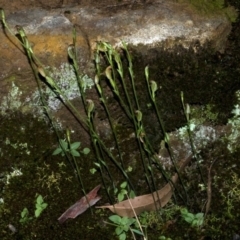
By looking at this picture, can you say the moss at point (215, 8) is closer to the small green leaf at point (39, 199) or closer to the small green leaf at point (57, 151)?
the small green leaf at point (57, 151)

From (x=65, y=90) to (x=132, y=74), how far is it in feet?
1.17

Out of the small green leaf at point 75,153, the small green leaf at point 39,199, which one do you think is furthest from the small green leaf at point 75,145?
the small green leaf at point 39,199

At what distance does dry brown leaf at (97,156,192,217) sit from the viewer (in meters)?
2.54

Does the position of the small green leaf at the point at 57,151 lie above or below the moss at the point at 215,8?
below

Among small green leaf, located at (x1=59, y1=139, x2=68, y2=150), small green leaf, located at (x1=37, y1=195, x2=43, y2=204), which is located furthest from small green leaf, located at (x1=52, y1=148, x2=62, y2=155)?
small green leaf, located at (x1=37, y1=195, x2=43, y2=204)

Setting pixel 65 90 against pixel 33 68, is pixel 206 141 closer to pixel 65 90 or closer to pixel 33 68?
pixel 65 90

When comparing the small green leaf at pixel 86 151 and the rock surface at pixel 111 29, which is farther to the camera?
the small green leaf at pixel 86 151

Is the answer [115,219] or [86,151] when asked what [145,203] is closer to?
[115,219]

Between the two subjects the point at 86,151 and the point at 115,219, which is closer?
the point at 115,219

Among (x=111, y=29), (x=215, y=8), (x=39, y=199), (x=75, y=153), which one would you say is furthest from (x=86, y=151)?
(x=215, y=8)

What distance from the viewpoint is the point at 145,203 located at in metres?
2.56

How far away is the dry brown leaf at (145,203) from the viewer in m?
2.54

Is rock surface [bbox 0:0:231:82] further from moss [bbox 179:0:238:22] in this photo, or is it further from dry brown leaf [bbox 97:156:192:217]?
dry brown leaf [bbox 97:156:192:217]

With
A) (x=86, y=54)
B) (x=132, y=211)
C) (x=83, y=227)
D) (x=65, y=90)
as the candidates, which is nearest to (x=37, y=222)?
(x=83, y=227)
